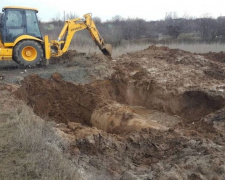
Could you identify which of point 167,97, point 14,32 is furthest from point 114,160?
point 14,32

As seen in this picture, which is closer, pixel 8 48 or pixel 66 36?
pixel 8 48

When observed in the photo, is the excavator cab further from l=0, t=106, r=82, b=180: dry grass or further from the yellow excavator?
l=0, t=106, r=82, b=180: dry grass

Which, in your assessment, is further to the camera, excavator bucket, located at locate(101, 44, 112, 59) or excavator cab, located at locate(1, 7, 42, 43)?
excavator bucket, located at locate(101, 44, 112, 59)

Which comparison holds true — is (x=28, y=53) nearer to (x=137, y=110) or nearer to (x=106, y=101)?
(x=106, y=101)

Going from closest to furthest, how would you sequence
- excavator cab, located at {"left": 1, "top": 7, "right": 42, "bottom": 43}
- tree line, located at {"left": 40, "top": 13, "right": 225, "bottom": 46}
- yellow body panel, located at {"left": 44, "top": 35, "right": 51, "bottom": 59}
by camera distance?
excavator cab, located at {"left": 1, "top": 7, "right": 42, "bottom": 43} → yellow body panel, located at {"left": 44, "top": 35, "right": 51, "bottom": 59} → tree line, located at {"left": 40, "top": 13, "right": 225, "bottom": 46}

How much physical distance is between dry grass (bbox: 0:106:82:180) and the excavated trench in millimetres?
3078

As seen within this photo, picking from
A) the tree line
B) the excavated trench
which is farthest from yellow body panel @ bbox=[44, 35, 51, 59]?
the tree line

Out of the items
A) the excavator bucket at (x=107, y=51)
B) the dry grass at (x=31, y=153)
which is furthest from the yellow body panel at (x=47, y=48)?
the dry grass at (x=31, y=153)

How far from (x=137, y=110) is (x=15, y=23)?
5898mm

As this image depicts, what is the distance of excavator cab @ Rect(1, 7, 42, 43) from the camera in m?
11.4

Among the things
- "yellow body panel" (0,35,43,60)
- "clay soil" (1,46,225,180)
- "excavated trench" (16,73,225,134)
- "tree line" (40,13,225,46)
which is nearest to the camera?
"clay soil" (1,46,225,180)

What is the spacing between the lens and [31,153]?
450 centimetres

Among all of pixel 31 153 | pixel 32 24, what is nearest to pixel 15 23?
pixel 32 24

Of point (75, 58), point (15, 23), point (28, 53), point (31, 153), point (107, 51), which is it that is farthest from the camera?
point (107, 51)
